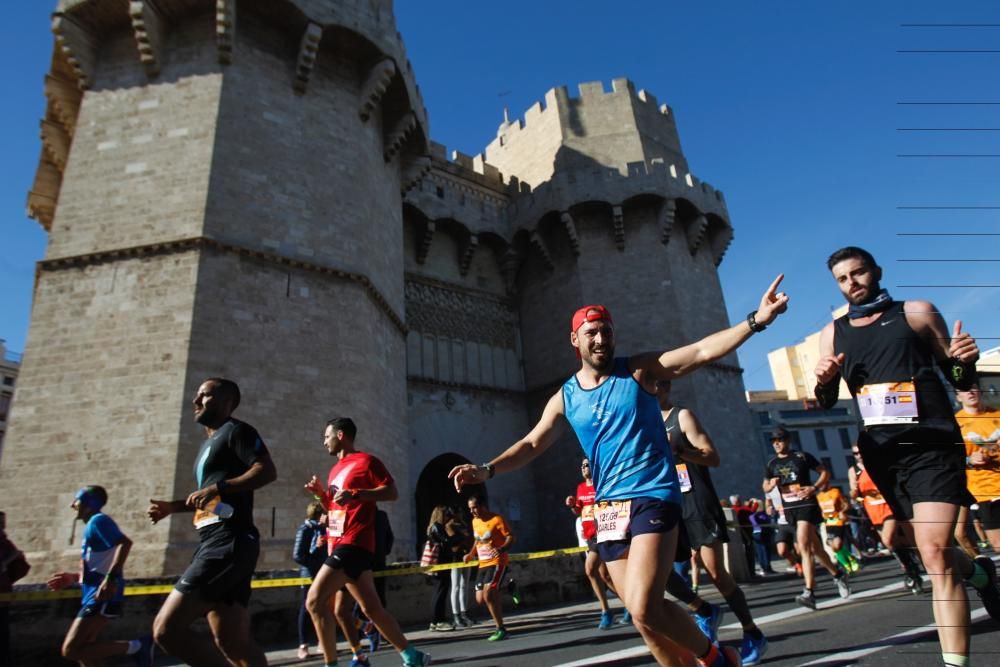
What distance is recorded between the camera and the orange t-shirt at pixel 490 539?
6.94 metres

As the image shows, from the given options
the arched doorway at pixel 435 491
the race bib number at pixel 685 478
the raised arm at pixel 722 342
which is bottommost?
the race bib number at pixel 685 478

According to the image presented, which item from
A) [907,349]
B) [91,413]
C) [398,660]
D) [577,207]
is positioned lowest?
[398,660]

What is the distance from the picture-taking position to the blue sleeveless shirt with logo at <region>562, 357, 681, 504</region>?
2.67 meters

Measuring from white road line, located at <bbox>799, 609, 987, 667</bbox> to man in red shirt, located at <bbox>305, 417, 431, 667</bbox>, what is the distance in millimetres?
2462

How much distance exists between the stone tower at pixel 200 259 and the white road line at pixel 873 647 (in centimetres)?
808

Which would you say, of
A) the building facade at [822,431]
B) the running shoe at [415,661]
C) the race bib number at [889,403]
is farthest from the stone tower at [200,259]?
the building facade at [822,431]

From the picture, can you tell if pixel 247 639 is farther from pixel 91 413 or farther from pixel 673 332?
pixel 673 332

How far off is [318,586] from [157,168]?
32.4ft

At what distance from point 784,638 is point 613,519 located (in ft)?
8.96

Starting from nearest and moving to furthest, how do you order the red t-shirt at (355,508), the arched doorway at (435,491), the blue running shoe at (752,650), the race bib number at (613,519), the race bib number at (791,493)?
the race bib number at (613,519), the blue running shoe at (752,650), the red t-shirt at (355,508), the race bib number at (791,493), the arched doorway at (435,491)

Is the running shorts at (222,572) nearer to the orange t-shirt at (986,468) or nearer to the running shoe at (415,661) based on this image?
the running shoe at (415,661)

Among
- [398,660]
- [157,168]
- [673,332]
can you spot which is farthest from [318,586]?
[673,332]

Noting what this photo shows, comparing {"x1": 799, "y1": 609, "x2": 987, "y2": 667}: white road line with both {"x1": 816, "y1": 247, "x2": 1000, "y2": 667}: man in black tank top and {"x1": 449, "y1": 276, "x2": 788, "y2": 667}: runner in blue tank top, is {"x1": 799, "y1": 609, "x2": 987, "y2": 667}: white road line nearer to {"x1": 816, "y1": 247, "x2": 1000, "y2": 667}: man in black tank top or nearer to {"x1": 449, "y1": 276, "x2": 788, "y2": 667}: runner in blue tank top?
{"x1": 816, "y1": 247, "x2": 1000, "y2": 667}: man in black tank top

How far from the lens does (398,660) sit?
17.5 ft
